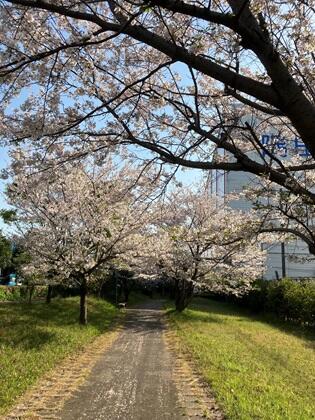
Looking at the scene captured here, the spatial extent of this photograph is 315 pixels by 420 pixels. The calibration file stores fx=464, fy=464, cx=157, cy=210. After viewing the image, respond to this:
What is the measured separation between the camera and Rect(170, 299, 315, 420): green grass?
7000 mm

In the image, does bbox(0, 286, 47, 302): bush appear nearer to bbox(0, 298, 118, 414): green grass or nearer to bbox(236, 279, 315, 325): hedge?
bbox(0, 298, 118, 414): green grass

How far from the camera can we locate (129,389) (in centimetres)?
789

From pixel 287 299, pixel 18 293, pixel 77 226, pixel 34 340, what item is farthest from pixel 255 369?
pixel 18 293

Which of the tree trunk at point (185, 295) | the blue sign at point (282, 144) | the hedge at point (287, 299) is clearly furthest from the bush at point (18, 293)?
the blue sign at point (282, 144)

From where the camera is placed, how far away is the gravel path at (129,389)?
6484 millimetres

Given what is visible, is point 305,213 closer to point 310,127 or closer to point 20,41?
point 310,127

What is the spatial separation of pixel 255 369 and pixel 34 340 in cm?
617

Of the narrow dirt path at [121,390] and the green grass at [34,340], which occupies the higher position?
the green grass at [34,340]

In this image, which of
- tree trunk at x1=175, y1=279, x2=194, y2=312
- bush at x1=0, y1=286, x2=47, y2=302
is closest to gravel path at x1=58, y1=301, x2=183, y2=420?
tree trunk at x1=175, y1=279, x2=194, y2=312

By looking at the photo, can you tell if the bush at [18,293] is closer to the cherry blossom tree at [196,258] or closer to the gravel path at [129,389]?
the cherry blossom tree at [196,258]

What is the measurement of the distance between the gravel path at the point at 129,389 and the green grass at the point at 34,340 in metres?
1.01

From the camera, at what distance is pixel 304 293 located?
25.2m

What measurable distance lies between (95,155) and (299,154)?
14.0 feet

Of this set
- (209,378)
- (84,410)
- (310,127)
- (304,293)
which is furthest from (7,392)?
(304,293)
